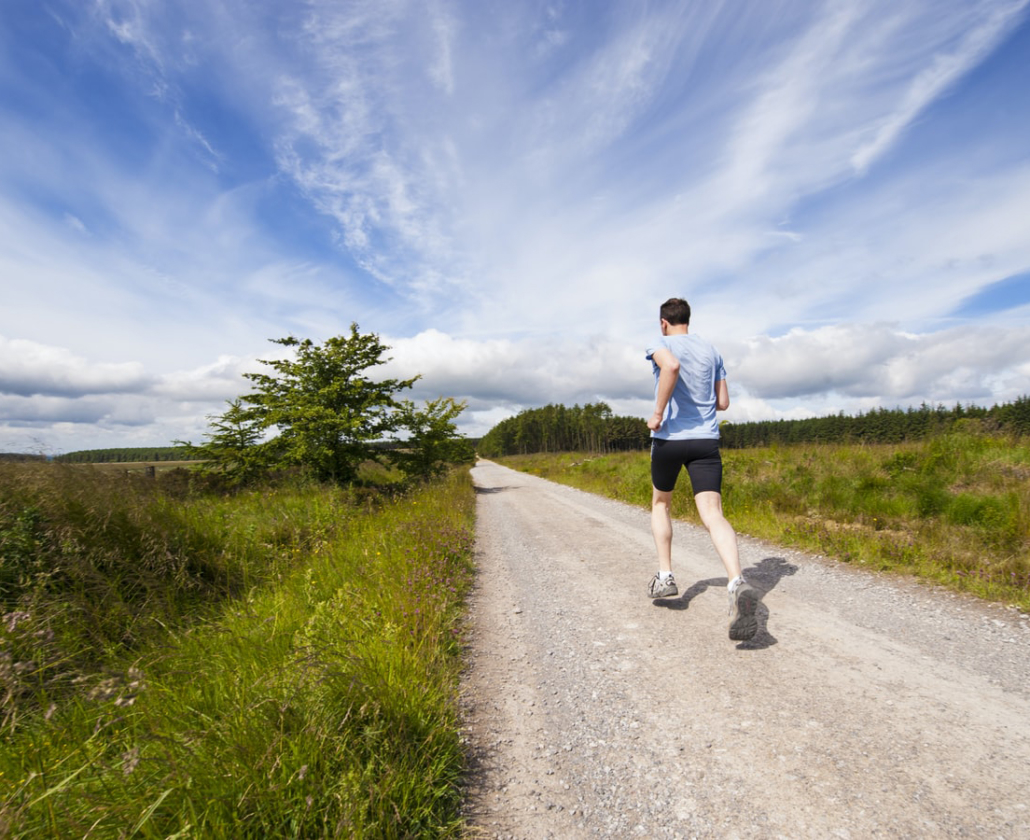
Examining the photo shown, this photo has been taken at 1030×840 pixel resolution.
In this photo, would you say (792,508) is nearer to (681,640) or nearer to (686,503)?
(686,503)

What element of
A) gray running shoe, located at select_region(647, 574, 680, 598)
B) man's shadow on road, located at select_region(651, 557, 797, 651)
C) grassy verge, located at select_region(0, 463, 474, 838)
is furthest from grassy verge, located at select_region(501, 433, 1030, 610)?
grassy verge, located at select_region(0, 463, 474, 838)

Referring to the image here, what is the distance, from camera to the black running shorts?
3.60 meters

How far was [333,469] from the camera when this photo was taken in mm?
14039

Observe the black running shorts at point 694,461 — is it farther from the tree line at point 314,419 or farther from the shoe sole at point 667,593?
the tree line at point 314,419

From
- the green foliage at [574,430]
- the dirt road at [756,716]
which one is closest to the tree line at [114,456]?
the dirt road at [756,716]

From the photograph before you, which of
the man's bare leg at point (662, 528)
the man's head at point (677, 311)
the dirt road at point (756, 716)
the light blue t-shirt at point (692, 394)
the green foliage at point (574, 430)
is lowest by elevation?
the dirt road at point (756, 716)

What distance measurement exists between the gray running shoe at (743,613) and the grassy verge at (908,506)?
245 centimetres

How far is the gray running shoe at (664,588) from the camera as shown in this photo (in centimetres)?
393

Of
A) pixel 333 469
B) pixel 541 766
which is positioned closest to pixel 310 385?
pixel 333 469

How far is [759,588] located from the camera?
406 cm

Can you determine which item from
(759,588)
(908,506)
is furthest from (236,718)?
(908,506)

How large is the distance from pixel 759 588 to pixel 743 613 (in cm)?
120

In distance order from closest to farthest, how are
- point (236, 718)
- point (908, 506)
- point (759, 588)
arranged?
point (236, 718)
point (759, 588)
point (908, 506)

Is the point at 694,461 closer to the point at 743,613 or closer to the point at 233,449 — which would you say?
the point at 743,613
